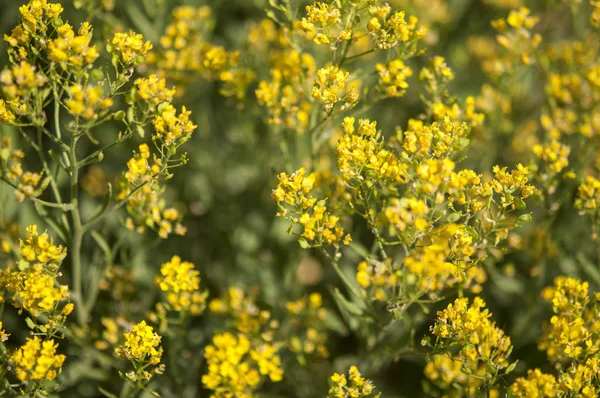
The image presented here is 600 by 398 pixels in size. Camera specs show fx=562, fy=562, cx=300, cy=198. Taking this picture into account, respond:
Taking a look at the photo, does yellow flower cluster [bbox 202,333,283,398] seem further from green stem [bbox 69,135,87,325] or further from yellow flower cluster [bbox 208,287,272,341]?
green stem [bbox 69,135,87,325]

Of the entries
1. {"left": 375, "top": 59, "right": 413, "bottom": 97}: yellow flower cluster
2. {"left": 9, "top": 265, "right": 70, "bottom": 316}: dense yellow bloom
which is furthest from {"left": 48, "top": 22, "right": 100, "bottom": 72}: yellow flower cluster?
{"left": 375, "top": 59, "right": 413, "bottom": 97}: yellow flower cluster

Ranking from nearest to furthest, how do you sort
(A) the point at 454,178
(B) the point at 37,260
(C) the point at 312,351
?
(A) the point at 454,178 < (B) the point at 37,260 < (C) the point at 312,351

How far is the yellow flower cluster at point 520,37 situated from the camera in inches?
125

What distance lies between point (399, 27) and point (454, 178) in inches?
30.0

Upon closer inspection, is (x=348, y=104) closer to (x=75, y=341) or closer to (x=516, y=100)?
(x=75, y=341)

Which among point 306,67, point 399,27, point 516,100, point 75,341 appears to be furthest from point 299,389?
point 516,100

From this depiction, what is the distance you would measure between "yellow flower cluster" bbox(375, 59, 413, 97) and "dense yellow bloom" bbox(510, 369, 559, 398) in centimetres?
132

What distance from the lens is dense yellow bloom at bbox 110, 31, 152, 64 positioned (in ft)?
7.10

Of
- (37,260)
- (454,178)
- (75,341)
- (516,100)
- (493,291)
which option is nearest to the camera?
(454,178)

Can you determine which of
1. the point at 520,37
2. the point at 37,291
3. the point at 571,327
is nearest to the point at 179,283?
the point at 37,291

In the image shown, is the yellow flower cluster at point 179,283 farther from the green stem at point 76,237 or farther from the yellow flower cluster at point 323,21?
the yellow flower cluster at point 323,21

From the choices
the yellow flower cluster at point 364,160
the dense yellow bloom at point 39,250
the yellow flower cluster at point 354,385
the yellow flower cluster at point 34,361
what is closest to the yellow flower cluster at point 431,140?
the yellow flower cluster at point 364,160

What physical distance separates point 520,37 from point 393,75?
1.19 m

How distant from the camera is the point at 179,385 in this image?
9.25 ft
